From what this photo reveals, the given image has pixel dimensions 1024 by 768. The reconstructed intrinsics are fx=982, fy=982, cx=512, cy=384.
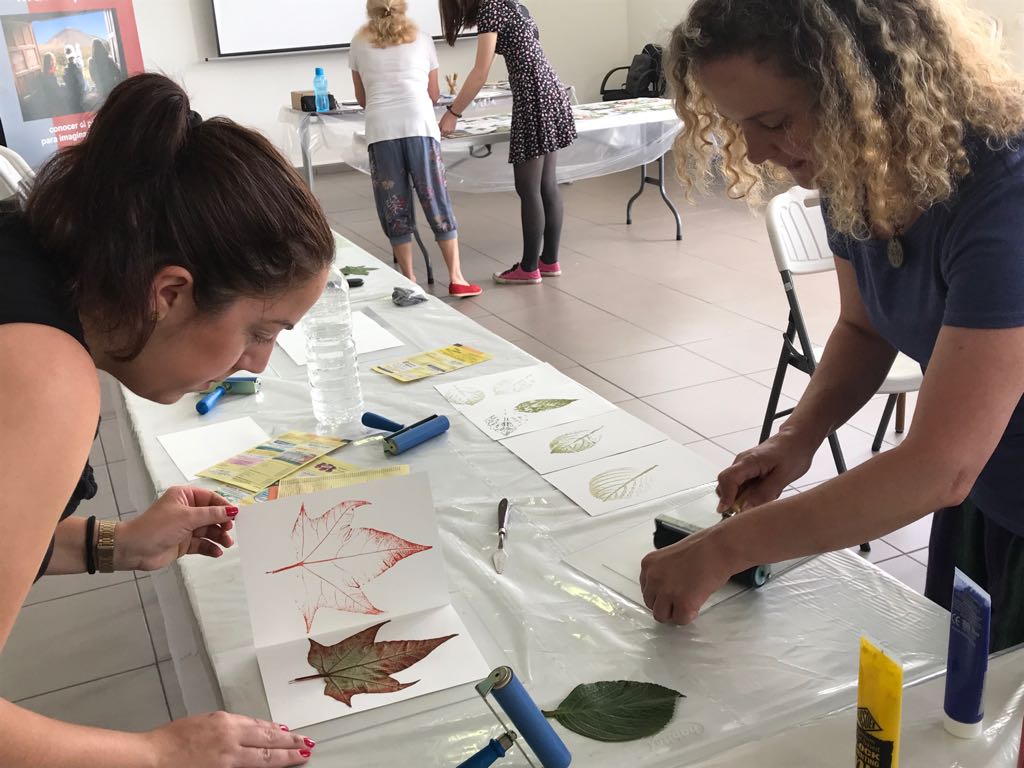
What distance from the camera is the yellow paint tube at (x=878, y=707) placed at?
70 centimetres

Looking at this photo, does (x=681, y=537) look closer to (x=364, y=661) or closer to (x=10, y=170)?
(x=364, y=661)

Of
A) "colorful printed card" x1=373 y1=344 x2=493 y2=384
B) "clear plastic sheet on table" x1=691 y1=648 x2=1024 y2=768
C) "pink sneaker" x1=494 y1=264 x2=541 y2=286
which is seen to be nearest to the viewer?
"clear plastic sheet on table" x1=691 y1=648 x2=1024 y2=768

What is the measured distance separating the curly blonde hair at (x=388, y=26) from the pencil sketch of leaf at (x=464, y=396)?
2.88 meters

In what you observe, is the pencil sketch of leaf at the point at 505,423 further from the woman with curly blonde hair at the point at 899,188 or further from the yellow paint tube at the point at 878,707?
the yellow paint tube at the point at 878,707

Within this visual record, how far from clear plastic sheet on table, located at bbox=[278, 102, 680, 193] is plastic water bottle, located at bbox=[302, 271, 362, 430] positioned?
9.88 ft

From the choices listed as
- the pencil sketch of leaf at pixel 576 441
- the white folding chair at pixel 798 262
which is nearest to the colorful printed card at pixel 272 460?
the pencil sketch of leaf at pixel 576 441

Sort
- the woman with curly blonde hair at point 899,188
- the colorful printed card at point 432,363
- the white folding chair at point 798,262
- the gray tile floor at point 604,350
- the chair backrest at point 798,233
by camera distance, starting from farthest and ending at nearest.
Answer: the chair backrest at point 798,233, the white folding chair at point 798,262, the gray tile floor at point 604,350, the colorful printed card at point 432,363, the woman with curly blonde hair at point 899,188

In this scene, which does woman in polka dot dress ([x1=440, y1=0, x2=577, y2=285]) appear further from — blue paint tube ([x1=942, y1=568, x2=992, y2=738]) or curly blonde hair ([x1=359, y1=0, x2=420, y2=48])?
blue paint tube ([x1=942, y1=568, x2=992, y2=738])

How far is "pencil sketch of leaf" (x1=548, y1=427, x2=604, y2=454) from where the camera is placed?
4.78 feet

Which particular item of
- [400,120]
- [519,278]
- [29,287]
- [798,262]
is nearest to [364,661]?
[29,287]

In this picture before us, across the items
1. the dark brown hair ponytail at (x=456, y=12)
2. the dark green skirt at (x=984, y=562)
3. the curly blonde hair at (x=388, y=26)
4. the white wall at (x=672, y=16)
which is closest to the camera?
the dark green skirt at (x=984, y=562)

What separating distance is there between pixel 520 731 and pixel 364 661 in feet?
0.84

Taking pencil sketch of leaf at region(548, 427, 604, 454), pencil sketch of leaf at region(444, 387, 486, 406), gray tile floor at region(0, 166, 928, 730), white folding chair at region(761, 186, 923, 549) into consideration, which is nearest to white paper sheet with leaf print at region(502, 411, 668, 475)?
pencil sketch of leaf at region(548, 427, 604, 454)

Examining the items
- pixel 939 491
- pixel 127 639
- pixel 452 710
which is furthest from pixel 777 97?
pixel 127 639
